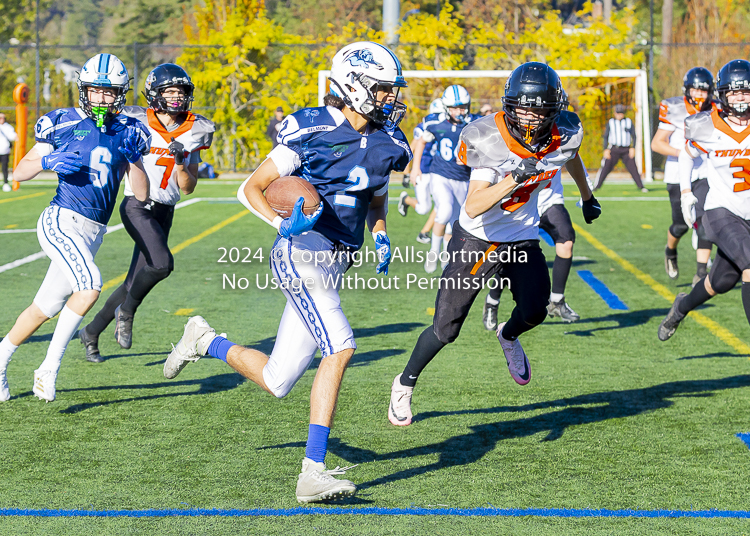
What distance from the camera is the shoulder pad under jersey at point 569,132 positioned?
14.1 feet

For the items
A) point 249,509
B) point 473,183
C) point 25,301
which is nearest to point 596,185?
point 25,301

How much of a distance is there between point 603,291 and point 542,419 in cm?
388

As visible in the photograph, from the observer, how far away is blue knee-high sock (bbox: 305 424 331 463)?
11.5 ft

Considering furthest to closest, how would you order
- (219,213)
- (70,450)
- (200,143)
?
(219,213)
(200,143)
(70,450)

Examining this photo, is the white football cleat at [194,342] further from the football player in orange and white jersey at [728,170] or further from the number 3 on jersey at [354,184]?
the football player in orange and white jersey at [728,170]

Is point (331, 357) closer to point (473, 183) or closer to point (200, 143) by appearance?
point (473, 183)

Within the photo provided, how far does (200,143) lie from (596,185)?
45.3ft

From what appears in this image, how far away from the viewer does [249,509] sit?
3.44 metres

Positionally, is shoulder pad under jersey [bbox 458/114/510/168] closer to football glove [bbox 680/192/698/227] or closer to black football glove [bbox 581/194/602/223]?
black football glove [bbox 581/194/602/223]

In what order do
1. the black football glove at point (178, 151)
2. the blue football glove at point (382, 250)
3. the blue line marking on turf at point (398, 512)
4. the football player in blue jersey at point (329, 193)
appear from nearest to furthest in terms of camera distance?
the blue line marking on turf at point (398, 512), the football player in blue jersey at point (329, 193), the blue football glove at point (382, 250), the black football glove at point (178, 151)

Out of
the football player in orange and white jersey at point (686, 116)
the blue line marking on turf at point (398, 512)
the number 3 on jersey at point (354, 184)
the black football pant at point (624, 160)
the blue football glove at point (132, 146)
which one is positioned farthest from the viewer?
the black football pant at point (624, 160)

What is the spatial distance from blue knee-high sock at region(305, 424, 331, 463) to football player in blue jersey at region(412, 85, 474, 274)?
18.6 ft

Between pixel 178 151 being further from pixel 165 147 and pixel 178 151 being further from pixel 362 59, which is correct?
pixel 362 59

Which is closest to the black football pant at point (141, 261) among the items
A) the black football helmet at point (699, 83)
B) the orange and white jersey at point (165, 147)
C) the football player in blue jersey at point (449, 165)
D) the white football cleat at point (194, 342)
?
the orange and white jersey at point (165, 147)
